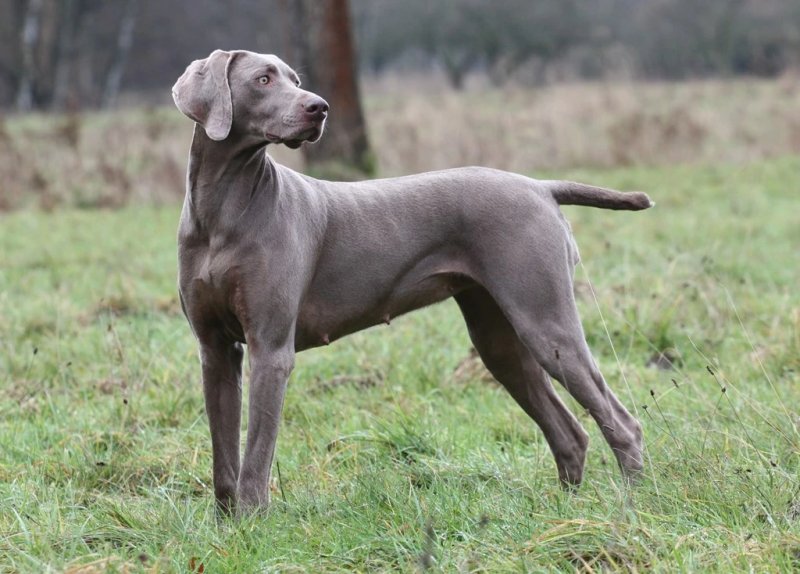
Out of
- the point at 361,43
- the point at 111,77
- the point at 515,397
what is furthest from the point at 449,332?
the point at 361,43

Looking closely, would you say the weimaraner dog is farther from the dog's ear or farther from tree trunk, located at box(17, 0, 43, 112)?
tree trunk, located at box(17, 0, 43, 112)

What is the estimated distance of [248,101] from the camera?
351 cm

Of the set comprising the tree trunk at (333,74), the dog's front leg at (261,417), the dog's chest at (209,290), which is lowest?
the tree trunk at (333,74)

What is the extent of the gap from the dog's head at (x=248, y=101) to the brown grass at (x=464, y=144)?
8404 mm

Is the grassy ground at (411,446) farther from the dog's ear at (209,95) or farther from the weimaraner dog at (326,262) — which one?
the dog's ear at (209,95)

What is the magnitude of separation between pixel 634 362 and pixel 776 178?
7.66m

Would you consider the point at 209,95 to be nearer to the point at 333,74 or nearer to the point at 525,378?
the point at 525,378

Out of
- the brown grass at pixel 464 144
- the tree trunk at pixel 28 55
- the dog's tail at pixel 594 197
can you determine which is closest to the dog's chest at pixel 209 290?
the dog's tail at pixel 594 197

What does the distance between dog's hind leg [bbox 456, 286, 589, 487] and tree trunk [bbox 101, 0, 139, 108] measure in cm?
3404

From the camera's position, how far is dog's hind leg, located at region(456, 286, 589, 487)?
13.4ft

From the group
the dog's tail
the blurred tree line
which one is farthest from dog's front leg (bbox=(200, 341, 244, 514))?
the blurred tree line

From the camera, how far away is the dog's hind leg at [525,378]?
4082 mm

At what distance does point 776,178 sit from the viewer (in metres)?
12.3

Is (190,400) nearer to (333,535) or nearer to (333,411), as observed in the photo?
(333,411)
